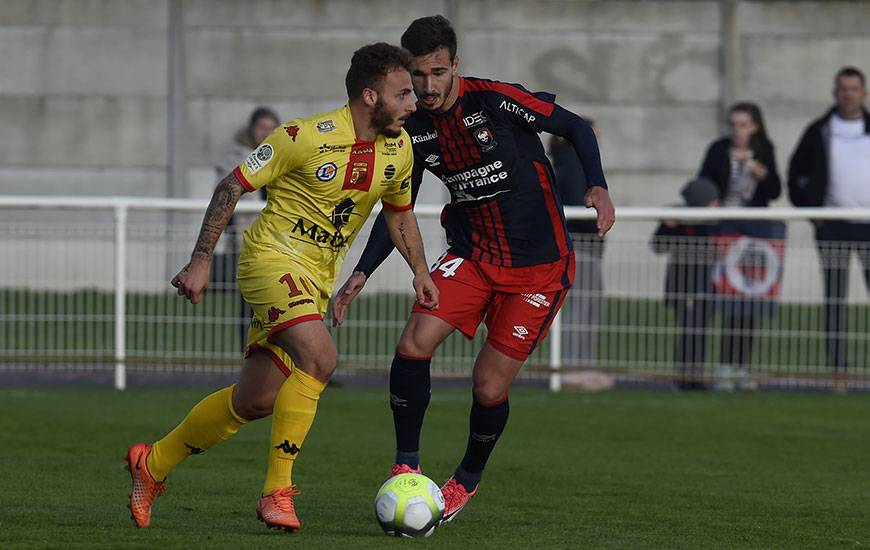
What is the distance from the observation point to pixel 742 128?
45.6ft

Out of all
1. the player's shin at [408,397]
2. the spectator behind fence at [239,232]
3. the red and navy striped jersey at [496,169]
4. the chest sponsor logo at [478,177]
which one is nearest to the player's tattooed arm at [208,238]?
the red and navy striped jersey at [496,169]

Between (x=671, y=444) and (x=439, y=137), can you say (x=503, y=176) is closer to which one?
(x=439, y=137)

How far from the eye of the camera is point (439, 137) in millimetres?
7531

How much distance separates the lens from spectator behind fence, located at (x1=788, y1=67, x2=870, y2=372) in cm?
1336

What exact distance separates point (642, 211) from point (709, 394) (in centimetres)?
152

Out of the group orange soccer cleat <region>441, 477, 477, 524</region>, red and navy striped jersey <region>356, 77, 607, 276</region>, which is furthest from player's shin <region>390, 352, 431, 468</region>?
red and navy striped jersey <region>356, 77, 607, 276</region>

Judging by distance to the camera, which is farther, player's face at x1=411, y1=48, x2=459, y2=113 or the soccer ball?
player's face at x1=411, y1=48, x2=459, y2=113

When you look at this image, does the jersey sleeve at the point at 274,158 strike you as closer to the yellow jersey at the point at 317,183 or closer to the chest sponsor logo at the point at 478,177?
the yellow jersey at the point at 317,183

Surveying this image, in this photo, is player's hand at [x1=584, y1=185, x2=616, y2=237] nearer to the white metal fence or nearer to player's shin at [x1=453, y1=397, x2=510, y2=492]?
player's shin at [x1=453, y1=397, x2=510, y2=492]

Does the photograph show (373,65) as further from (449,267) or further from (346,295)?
(449,267)

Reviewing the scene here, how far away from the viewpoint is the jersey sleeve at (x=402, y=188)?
702 cm

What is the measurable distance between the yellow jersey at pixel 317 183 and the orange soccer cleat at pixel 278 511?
0.89 metres

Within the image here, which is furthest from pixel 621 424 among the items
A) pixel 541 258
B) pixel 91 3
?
pixel 91 3

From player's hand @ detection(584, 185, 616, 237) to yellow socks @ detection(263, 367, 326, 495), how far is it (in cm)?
129
